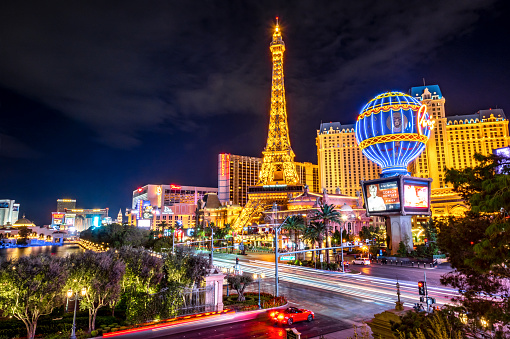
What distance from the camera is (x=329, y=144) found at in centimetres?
17088

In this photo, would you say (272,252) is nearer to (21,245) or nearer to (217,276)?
(217,276)

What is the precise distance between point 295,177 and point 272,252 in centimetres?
4135

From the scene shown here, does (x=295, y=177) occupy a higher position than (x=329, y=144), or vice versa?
(x=329, y=144)

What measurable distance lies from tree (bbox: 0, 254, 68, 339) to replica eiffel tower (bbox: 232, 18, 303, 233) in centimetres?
8645

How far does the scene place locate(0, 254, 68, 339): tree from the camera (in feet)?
61.9

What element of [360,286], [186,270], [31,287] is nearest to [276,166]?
[360,286]

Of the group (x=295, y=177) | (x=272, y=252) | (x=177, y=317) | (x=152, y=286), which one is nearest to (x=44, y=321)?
(x=152, y=286)

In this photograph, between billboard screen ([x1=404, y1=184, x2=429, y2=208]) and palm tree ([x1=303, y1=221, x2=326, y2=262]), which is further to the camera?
billboard screen ([x1=404, y1=184, x2=429, y2=208])

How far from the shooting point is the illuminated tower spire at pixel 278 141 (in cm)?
11344

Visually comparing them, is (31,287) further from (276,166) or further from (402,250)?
(276,166)

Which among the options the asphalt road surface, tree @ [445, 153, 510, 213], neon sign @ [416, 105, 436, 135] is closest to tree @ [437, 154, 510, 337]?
tree @ [445, 153, 510, 213]

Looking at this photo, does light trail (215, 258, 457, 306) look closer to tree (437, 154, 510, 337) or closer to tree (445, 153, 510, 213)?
tree (437, 154, 510, 337)

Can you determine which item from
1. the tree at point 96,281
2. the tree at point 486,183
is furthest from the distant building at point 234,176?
the tree at point 486,183

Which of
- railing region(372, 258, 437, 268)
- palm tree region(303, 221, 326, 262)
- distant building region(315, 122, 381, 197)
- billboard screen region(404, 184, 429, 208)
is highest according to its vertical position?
distant building region(315, 122, 381, 197)
